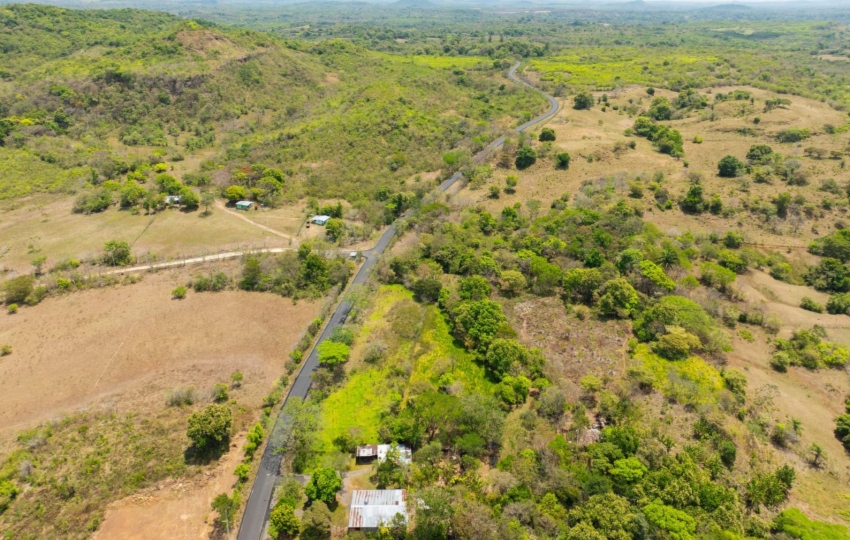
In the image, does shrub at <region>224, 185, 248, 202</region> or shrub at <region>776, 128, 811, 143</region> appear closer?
shrub at <region>224, 185, 248, 202</region>

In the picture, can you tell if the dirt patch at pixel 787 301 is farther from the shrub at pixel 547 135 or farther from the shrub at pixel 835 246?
the shrub at pixel 547 135

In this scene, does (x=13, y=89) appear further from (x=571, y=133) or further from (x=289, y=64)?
(x=571, y=133)

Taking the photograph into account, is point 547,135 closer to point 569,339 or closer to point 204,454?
point 569,339

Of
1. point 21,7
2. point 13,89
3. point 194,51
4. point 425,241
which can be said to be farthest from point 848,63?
point 21,7

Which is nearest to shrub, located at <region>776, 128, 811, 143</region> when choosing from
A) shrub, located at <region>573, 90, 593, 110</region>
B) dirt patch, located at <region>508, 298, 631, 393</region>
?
shrub, located at <region>573, 90, 593, 110</region>

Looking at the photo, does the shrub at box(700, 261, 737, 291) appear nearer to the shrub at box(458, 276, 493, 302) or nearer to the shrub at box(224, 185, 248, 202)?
the shrub at box(458, 276, 493, 302)

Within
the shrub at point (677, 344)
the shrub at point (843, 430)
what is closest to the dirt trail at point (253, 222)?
the shrub at point (677, 344)
